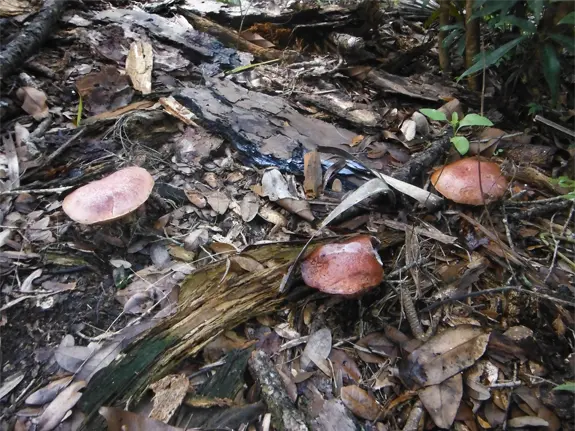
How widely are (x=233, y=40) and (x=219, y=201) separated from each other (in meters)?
1.70

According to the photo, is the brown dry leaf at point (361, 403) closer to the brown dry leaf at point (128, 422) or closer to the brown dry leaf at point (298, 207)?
the brown dry leaf at point (128, 422)

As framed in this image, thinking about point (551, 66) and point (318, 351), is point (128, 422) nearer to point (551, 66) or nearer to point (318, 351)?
point (318, 351)

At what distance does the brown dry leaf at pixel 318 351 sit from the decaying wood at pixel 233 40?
216 cm

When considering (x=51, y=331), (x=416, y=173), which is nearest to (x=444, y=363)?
(x=416, y=173)

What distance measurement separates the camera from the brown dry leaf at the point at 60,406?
129 centimetres

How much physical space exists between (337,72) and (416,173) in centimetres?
113

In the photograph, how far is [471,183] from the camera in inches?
73.2

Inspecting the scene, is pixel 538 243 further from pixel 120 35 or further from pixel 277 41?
pixel 120 35

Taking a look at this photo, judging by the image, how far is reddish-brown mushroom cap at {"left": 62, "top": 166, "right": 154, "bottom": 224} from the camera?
1589 millimetres

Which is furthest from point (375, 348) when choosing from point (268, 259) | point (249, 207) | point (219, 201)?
point (219, 201)

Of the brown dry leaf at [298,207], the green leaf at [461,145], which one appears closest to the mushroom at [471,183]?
the green leaf at [461,145]

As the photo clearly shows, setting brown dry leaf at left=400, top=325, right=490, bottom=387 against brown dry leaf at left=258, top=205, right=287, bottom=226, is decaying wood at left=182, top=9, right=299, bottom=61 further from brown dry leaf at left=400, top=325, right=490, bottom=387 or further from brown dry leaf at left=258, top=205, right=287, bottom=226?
brown dry leaf at left=400, top=325, right=490, bottom=387

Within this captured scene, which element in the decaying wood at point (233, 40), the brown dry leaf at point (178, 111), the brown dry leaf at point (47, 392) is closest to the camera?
the brown dry leaf at point (47, 392)

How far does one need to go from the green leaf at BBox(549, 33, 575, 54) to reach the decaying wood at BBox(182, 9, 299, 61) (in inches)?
64.1
